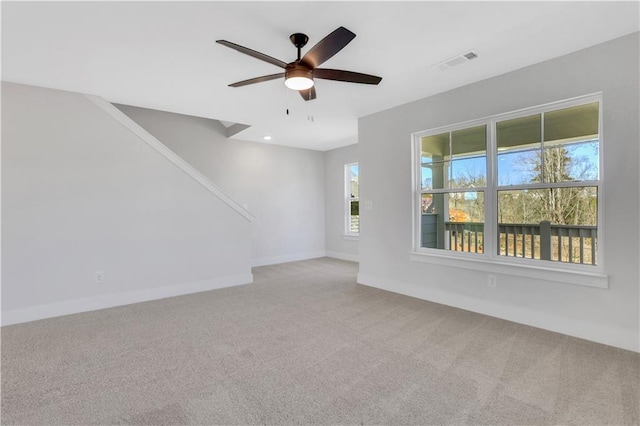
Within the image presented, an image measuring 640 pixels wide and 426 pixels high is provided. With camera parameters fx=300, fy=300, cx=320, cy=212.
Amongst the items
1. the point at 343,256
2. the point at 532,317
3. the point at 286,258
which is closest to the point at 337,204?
the point at 343,256

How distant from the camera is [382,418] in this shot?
5.57 feet

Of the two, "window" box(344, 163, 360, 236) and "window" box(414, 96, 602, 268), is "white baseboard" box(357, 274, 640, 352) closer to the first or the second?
"window" box(414, 96, 602, 268)

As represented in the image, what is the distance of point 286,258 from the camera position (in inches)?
262

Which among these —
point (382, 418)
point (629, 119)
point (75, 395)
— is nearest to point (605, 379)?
point (382, 418)

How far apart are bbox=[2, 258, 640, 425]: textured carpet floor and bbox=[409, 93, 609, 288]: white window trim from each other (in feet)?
1.78

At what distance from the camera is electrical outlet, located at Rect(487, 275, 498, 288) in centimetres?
323

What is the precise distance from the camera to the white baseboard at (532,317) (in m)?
2.50

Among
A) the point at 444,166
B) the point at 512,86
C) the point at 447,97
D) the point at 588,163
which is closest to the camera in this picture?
the point at 588,163

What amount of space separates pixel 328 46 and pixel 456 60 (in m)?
1.52

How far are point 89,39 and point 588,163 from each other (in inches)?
178

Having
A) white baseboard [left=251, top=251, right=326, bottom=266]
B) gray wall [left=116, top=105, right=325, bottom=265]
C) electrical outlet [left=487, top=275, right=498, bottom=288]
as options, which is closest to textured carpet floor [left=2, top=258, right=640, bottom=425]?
electrical outlet [left=487, top=275, right=498, bottom=288]

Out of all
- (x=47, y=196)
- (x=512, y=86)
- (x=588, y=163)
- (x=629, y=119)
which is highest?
(x=512, y=86)

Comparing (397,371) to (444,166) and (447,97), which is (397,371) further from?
(447,97)

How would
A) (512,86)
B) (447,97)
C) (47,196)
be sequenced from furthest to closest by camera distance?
(447,97) < (47,196) < (512,86)
